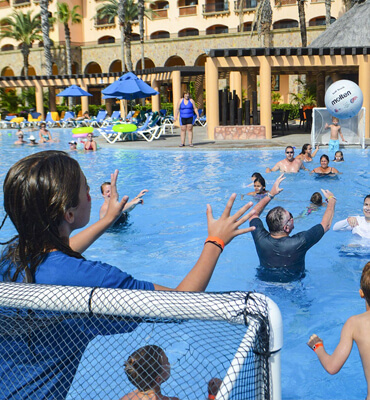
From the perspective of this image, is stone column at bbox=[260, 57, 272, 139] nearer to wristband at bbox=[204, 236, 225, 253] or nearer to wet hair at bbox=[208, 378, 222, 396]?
wristband at bbox=[204, 236, 225, 253]

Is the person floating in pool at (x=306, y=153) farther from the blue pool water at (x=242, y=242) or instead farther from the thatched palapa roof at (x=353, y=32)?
the thatched palapa roof at (x=353, y=32)

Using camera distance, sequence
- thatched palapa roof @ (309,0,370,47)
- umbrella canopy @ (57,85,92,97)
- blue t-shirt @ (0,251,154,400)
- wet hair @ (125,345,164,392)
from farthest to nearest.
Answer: umbrella canopy @ (57,85,92,97) → thatched palapa roof @ (309,0,370,47) → wet hair @ (125,345,164,392) → blue t-shirt @ (0,251,154,400)

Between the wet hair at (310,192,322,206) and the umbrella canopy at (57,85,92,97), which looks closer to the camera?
the wet hair at (310,192,322,206)

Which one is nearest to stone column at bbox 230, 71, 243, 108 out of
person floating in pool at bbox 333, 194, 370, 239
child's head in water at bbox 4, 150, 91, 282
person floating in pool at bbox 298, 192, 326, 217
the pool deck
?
the pool deck

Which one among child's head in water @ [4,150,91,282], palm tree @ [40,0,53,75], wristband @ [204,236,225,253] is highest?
palm tree @ [40,0,53,75]

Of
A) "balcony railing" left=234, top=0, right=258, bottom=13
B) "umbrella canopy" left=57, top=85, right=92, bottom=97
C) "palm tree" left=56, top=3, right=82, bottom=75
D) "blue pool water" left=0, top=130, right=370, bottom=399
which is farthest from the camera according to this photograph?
"palm tree" left=56, top=3, right=82, bottom=75

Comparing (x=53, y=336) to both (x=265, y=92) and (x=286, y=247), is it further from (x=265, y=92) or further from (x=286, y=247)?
(x=265, y=92)

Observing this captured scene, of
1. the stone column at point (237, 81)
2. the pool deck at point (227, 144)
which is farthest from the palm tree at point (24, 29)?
the pool deck at point (227, 144)

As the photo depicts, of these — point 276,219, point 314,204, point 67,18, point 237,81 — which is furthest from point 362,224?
point 67,18

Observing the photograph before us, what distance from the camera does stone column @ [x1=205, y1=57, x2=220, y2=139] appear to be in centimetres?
1814

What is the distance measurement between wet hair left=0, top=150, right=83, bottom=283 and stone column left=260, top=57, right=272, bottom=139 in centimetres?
1715

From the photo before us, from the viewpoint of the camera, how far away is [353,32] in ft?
75.7

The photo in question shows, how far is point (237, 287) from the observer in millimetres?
5781

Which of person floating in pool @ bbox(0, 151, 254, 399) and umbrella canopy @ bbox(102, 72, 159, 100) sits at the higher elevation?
umbrella canopy @ bbox(102, 72, 159, 100)
